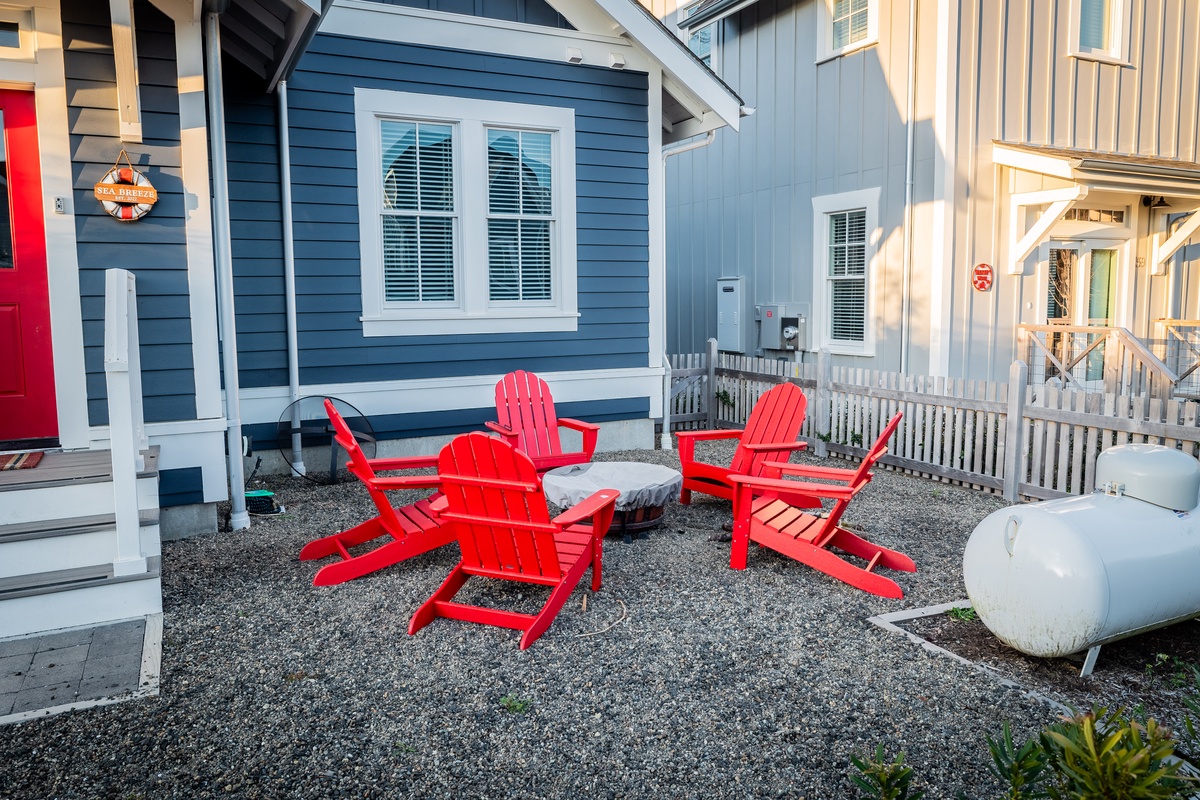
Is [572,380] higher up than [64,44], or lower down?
lower down

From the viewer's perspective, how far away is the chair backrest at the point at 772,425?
5262 mm

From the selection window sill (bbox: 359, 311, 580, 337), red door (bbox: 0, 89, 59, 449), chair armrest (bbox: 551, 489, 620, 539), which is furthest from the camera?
window sill (bbox: 359, 311, 580, 337)

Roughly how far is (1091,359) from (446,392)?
7.47 metres

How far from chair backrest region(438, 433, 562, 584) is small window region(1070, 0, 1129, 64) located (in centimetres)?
901

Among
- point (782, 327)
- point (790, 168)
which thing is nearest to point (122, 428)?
point (782, 327)

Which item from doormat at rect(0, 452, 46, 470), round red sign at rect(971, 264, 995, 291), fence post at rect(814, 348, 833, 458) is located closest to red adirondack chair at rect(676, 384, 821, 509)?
fence post at rect(814, 348, 833, 458)

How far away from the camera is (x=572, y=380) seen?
775 cm

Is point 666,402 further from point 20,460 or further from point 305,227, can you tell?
point 20,460

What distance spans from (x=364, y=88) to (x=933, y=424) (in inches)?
217

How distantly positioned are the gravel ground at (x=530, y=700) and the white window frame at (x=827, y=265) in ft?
17.5

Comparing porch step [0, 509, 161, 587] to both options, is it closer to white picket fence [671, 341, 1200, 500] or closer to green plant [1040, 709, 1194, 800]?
green plant [1040, 709, 1194, 800]

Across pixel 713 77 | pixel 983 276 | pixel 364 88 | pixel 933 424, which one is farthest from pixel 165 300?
pixel 983 276

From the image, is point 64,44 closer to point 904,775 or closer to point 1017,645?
point 904,775

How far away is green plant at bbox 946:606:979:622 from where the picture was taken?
3906mm
